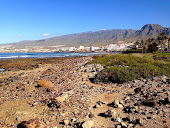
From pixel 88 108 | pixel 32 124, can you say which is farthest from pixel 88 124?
pixel 32 124

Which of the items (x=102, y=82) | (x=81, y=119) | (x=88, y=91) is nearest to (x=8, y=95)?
Answer: (x=88, y=91)

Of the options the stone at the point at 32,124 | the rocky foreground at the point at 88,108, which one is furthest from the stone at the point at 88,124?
the stone at the point at 32,124

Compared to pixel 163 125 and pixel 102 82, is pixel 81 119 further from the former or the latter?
pixel 102 82

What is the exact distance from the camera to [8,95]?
10.9 meters

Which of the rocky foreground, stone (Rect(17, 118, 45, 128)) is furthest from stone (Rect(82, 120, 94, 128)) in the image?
stone (Rect(17, 118, 45, 128))

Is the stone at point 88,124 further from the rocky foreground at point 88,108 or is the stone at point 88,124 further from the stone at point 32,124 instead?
the stone at point 32,124

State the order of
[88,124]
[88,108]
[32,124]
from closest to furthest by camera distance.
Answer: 1. [88,124]
2. [32,124]
3. [88,108]

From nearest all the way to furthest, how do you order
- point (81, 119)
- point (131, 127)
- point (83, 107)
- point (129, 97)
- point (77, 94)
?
point (131, 127), point (81, 119), point (83, 107), point (129, 97), point (77, 94)

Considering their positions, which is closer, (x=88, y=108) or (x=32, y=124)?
(x=32, y=124)

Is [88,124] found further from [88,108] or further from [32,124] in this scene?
[32,124]

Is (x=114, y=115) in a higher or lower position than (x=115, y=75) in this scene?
lower

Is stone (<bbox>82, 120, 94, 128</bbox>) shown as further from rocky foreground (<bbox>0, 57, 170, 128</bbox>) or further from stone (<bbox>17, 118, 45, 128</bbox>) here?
stone (<bbox>17, 118, 45, 128</bbox>)

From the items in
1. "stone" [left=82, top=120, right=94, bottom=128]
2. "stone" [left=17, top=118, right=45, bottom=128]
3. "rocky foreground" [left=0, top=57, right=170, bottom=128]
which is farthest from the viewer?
"rocky foreground" [left=0, top=57, right=170, bottom=128]

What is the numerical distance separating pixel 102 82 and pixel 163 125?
751cm
